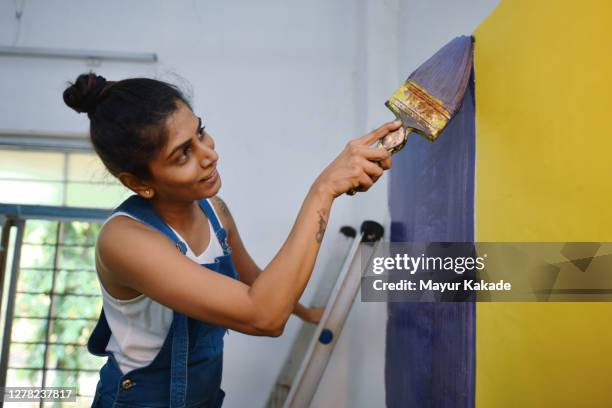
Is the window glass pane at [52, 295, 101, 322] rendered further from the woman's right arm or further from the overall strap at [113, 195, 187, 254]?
the woman's right arm

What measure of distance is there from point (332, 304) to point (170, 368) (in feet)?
1.99

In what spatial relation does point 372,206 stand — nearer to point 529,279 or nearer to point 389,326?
point 389,326

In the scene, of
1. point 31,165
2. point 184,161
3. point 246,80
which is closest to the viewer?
point 184,161

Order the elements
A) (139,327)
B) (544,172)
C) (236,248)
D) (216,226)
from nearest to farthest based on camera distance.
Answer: (544,172)
(139,327)
(216,226)
(236,248)

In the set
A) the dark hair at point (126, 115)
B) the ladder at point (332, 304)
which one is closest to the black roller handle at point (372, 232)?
the ladder at point (332, 304)

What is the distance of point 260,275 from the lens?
0.81m

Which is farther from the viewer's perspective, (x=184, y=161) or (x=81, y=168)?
(x=81, y=168)

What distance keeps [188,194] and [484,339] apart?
673 millimetres

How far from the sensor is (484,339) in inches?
36.7

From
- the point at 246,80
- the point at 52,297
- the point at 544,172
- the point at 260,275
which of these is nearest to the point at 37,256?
the point at 52,297

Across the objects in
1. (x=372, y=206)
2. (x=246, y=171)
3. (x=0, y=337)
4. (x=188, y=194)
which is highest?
(x=246, y=171)

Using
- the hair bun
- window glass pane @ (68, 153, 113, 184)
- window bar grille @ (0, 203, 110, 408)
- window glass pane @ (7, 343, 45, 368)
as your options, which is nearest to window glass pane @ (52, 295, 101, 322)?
window bar grille @ (0, 203, 110, 408)

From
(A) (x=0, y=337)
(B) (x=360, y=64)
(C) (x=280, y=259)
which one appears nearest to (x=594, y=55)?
(C) (x=280, y=259)

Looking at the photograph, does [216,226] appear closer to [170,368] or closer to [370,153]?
[170,368]
